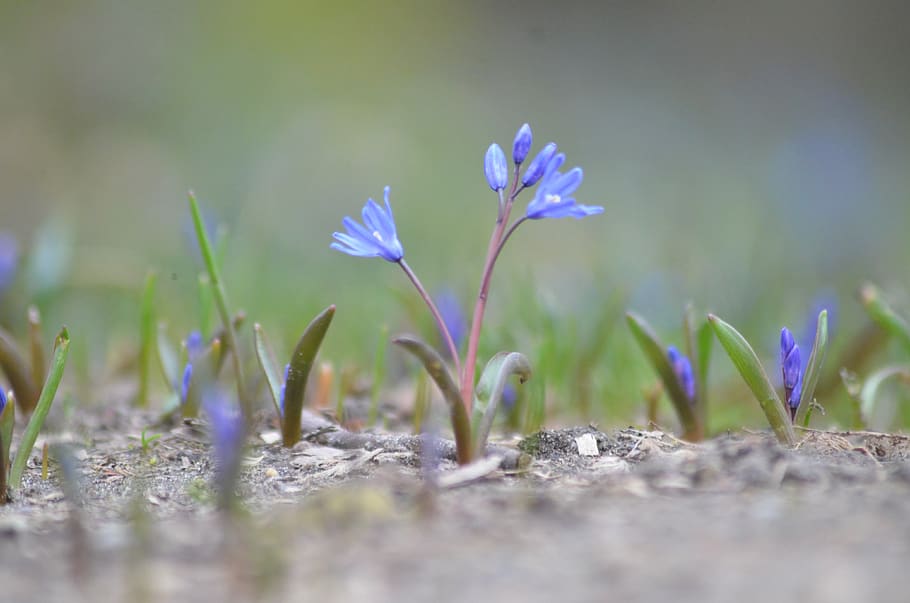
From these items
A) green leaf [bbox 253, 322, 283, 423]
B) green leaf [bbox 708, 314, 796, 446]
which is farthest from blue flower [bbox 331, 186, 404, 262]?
green leaf [bbox 708, 314, 796, 446]

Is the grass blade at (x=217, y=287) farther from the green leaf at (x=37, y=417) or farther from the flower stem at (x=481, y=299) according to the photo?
the flower stem at (x=481, y=299)

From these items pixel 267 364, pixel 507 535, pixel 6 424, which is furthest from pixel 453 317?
pixel 507 535

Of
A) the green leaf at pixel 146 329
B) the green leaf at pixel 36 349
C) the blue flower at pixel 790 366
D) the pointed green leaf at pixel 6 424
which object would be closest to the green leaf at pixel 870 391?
the blue flower at pixel 790 366

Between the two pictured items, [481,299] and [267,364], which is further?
[267,364]

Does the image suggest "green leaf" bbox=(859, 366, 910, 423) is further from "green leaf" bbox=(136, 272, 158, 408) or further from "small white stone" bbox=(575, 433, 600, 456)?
"green leaf" bbox=(136, 272, 158, 408)

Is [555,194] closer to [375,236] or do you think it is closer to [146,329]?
[375,236]

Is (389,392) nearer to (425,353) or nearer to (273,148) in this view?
(425,353)

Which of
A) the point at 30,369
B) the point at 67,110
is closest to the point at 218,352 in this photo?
the point at 30,369
